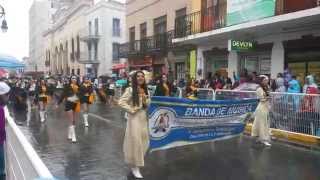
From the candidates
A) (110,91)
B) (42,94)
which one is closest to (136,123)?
(42,94)

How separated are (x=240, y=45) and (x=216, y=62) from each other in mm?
4485

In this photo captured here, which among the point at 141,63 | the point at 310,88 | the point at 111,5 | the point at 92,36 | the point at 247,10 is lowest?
the point at 310,88

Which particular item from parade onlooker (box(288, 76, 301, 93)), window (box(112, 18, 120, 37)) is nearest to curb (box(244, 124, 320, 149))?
parade onlooker (box(288, 76, 301, 93))

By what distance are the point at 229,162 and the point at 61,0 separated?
91.9 meters

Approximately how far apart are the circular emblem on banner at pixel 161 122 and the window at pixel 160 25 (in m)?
19.1

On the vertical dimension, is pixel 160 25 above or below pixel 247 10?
above

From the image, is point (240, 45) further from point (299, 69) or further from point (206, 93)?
point (206, 93)

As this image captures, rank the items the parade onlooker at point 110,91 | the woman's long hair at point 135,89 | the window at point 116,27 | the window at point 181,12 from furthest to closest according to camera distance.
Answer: the window at point 116,27, the parade onlooker at point 110,91, the window at point 181,12, the woman's long hair at point 135,89

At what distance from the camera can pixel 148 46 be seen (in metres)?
29.0

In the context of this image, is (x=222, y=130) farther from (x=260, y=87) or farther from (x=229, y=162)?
(x=260, y=87)

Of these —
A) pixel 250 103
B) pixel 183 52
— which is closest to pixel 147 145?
pixel 250 103

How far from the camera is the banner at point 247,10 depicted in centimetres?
1602

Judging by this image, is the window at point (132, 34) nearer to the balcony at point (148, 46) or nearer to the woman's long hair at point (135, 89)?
the balcony at point (148, 46)

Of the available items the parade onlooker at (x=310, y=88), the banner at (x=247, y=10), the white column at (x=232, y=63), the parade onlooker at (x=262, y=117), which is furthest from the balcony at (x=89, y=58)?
the parade onlooker at (x=262, y=117)
